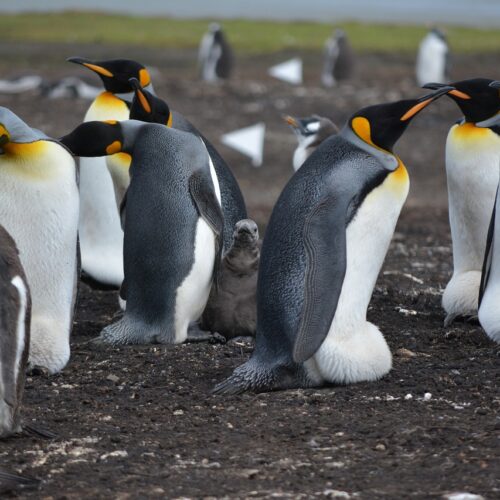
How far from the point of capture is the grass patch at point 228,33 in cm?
2369

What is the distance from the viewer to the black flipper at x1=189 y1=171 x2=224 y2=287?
5445 mm

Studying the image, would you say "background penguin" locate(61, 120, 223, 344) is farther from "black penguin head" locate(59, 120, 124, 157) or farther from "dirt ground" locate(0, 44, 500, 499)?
"dirt ground" locate(0, 44, 500, 499)

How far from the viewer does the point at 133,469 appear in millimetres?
3674

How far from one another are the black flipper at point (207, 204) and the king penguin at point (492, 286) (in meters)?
1.29

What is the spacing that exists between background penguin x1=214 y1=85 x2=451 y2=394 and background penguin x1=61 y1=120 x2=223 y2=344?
730 millimetres

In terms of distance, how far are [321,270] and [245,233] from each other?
1.08 meters

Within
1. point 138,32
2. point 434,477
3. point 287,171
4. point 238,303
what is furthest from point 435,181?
point 138,32

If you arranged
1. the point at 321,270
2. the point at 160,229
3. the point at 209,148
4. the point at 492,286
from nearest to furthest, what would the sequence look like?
the point at 321,270 < the point at 492,286 < the point at 160,229 < the point at 209,148

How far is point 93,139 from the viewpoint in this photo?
5312 millimetres

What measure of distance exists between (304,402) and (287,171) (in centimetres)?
745

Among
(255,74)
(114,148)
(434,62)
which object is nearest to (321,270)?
(114,148)

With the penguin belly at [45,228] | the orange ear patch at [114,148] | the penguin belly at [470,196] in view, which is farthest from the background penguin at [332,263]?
the penguin belly at [470,196]

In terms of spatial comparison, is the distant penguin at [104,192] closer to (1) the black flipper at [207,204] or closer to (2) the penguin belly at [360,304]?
(1) the black flipper at [207,204]

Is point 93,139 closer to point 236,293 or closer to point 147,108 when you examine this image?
point 147,108
